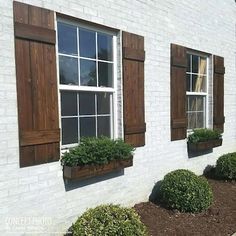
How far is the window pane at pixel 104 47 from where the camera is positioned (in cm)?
466

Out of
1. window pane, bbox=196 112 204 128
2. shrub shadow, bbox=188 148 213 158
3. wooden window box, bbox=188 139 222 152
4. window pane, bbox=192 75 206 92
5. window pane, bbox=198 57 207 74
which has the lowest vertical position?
shrub shadow, bbox=188 148 213 158

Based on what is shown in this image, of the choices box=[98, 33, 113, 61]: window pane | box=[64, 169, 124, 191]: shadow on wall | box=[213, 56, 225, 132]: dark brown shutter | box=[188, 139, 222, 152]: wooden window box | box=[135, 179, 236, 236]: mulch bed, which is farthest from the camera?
box=[213, 56, 225, 132]: dark brown shutter

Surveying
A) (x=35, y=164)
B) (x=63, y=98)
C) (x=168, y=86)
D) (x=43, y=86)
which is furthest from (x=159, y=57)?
(x=35, y=164)

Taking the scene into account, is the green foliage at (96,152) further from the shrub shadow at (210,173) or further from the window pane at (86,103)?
the shrub shadow at (210,173)

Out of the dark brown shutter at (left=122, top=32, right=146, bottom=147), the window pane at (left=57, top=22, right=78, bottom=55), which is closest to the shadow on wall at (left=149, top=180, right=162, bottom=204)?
the dark brown shutter at (left=122, top=32, right=146, bottom=147)

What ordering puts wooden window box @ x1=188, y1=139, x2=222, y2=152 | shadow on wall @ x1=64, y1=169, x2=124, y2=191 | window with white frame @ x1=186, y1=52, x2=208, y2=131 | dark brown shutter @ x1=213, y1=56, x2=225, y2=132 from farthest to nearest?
1. dark brown shutter @ x1=213, y1=56, x2=225, y2=132
2. window with white frame @ x1=186, y1=52, x2=208, y2=131
3. wooden window box @ x1=188, y1=139, x2=222, y2=152
4. shadow on wall @ x1=64, y1=169, x2=124, y2=191

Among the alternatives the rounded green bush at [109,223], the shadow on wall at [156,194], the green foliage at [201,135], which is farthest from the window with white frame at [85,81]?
the green foliage at [201,135]

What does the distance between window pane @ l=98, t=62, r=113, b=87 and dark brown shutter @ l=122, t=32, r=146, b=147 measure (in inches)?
8.3

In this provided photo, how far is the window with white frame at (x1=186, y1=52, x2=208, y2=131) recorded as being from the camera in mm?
6660

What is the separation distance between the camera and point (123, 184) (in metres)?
4.93

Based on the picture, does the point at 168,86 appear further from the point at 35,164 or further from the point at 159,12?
the point at 35,164

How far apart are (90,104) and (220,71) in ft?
13.1

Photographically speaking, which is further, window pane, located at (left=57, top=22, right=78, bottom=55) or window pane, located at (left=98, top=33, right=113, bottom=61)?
window pane, located at (left=98, top=33, right=113, bottom=61)

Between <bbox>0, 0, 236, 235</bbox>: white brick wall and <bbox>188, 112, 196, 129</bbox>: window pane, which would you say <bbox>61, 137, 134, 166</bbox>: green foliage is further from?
<bbox>188, 112, 196, 129</bbox>: window pane
